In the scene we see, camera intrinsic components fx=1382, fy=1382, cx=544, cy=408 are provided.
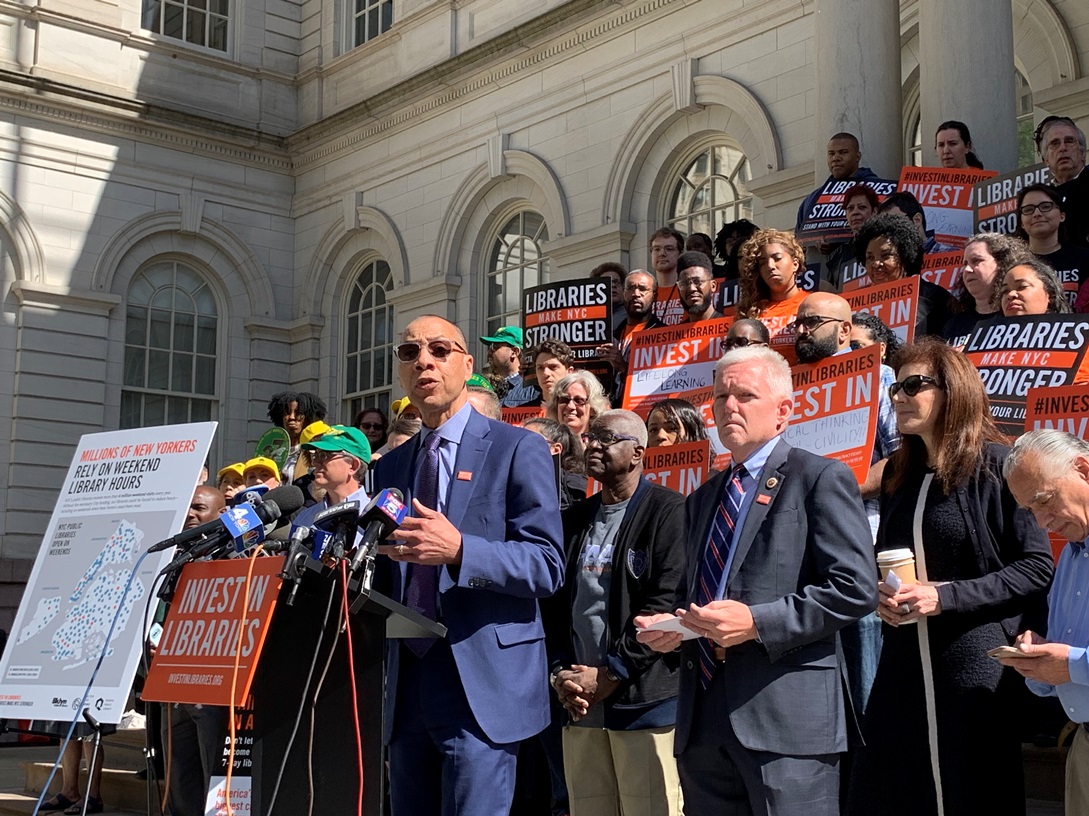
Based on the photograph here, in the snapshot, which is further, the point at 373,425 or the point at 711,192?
the point at 711,192

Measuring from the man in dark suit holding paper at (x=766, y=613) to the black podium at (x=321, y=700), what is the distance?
0.75 metres

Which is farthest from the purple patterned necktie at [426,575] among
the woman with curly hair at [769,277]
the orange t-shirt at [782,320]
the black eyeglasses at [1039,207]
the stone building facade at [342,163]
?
the stone building facade at [342,163]

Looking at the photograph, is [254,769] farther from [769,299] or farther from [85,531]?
[769,299]

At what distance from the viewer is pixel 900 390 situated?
4.28 metres

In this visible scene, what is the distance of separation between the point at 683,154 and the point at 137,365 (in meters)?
8.62

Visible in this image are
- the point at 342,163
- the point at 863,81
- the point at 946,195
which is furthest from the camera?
the point at 342,163

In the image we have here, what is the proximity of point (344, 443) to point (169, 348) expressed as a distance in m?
14.6

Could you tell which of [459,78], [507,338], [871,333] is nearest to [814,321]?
[871,333]

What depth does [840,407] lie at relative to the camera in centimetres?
568

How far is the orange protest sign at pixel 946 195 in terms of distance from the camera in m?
9.30

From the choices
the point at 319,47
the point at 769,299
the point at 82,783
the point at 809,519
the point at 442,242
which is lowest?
the point at 82,783

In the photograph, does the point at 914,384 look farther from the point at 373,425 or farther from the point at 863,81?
the point at 863,81

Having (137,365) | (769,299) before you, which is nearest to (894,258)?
(769,299)

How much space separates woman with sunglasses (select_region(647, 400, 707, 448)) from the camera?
21.2ft
